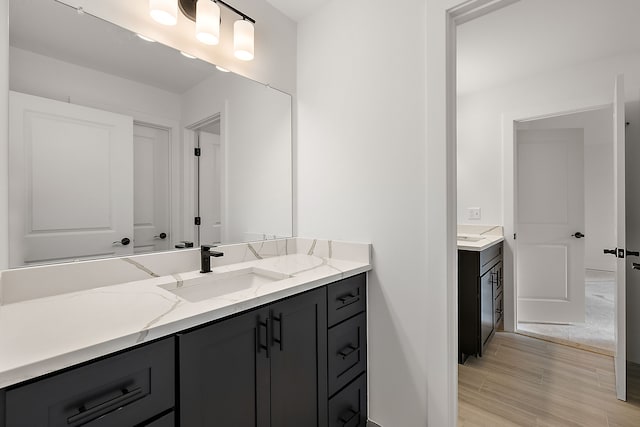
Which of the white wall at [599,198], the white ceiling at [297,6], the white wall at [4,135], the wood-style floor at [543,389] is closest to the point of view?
the white wall at [4,135]

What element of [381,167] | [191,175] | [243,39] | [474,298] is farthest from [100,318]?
[474,298]

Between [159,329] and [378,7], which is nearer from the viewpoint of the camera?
[159,329]

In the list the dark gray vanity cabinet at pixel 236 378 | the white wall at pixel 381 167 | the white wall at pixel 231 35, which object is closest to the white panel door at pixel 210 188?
the white wall at pixel 231 35

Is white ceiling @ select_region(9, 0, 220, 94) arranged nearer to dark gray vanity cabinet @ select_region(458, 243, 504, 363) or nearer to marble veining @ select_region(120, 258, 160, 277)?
marble veining @ select_region(120, 258, 160, 277)

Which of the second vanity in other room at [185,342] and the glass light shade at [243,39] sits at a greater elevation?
the glass light shade at [243,39]

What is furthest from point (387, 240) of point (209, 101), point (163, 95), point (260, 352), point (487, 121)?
point (487, 121)

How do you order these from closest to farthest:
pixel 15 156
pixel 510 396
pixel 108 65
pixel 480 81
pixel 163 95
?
pixel 15 156, pixel 108 65, pixel 163 95, pixel 510 396, pixel 480 81

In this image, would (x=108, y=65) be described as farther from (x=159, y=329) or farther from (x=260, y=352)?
(x=260, y=352)

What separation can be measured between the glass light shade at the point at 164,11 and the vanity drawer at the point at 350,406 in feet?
5.95

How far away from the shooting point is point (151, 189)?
1389mm

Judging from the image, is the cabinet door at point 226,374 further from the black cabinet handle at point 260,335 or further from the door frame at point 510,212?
the door frame at point 510,212

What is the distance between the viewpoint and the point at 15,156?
1033 mm

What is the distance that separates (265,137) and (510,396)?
2235mm

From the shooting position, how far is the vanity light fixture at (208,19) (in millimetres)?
1282
